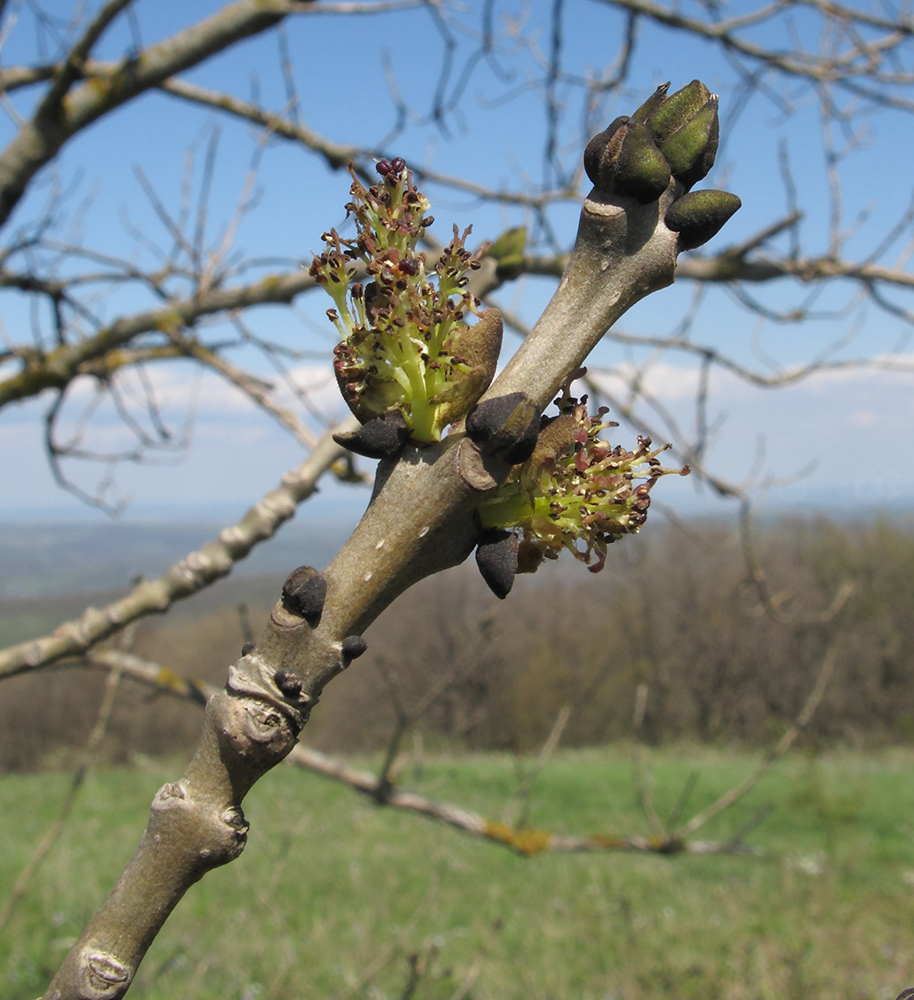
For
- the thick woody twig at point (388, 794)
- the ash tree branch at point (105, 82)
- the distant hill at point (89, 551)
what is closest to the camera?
the thick woody twig at point (388, 794)

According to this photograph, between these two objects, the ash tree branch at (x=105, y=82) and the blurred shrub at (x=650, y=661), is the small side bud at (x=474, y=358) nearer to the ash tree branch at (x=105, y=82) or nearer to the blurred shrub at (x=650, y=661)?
the ash tree branch at (x=105, y=82)

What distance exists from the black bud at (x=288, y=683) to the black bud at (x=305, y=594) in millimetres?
37

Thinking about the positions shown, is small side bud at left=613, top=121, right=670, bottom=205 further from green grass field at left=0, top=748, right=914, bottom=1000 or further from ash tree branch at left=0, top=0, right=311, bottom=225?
ash tree branch at left=0, top=0, right=311, bottom=225

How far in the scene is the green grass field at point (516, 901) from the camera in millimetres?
6066

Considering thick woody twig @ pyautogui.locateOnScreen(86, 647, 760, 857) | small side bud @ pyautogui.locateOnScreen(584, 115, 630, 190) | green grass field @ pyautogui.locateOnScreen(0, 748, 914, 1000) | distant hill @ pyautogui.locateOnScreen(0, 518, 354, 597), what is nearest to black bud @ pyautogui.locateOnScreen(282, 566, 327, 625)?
small side bud @ pyautogui.locateOnScreen(584, 115, 630, 190)

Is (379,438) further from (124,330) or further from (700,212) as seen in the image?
(124,330)

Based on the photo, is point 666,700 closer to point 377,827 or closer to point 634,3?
point 377,827

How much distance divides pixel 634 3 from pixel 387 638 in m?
17.2

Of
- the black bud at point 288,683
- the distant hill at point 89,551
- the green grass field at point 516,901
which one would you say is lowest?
the distant hill at point 89,551

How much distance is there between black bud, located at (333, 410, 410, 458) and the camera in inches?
22.4

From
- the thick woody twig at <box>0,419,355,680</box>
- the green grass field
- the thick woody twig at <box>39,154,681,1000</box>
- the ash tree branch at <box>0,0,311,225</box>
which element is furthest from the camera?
the green grass field

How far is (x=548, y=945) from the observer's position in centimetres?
738

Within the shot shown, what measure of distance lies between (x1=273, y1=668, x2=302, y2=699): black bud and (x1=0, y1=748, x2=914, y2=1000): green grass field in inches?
61.8

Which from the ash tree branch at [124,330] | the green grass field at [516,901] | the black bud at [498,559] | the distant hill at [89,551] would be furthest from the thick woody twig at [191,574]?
the distant hill at [89,551]
